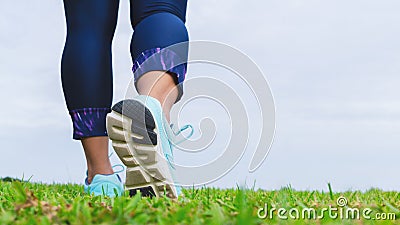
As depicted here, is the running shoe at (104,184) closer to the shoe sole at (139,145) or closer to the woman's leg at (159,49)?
→ the shoe sole at (139,145)

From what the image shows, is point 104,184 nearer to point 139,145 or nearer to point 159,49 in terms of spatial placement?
point 139,145

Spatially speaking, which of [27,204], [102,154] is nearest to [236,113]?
[102,154]

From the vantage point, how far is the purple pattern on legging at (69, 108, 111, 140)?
221cm

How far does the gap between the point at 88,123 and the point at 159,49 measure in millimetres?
459

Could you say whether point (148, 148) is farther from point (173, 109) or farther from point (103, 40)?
point (103, 40)

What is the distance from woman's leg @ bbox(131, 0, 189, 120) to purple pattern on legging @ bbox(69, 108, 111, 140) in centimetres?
30

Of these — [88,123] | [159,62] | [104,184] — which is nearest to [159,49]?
[159,62]

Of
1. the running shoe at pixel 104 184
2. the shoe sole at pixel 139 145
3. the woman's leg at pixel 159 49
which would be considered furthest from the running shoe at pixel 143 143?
the running shoe at pixel 104 184

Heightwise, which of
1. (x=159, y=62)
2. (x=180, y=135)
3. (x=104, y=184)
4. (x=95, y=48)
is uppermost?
(x=95, y=48)

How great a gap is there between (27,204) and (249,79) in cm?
91

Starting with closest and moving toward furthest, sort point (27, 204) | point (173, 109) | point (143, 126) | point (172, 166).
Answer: point (27, 204) < point (143, 126) < point (172, 166) < point (173, 109)

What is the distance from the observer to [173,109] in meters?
2.10

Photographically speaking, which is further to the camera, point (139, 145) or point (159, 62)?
point (159, 62)

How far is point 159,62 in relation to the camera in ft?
6.42
